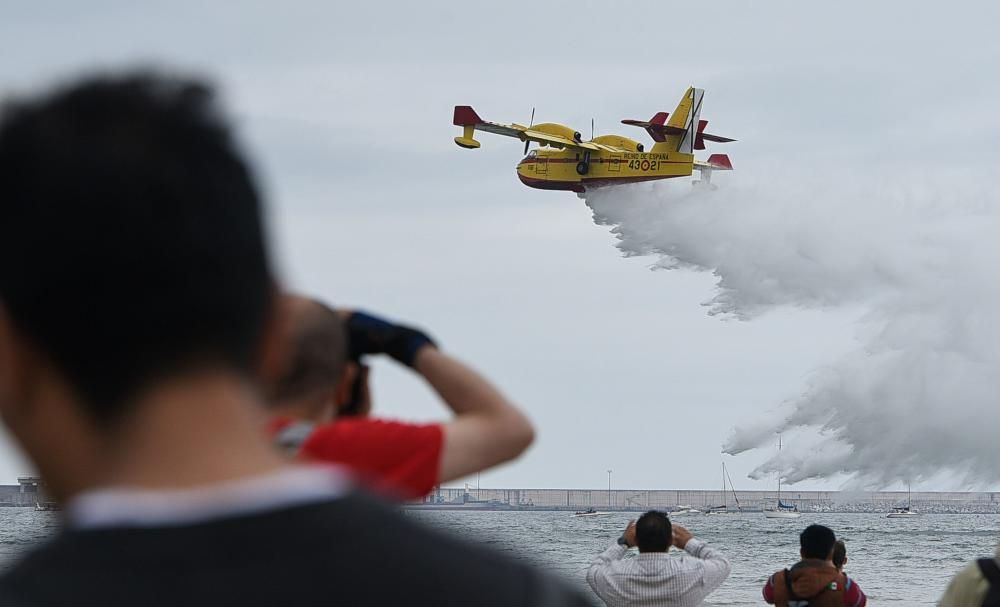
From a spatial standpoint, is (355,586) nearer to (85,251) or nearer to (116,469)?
(116,469)

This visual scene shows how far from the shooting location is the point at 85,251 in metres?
1.33

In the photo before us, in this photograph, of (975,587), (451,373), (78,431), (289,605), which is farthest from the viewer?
(975,587)

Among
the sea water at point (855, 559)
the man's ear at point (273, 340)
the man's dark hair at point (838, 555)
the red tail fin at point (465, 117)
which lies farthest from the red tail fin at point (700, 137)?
the man's ear at point (273, 340)

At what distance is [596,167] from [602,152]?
0.62 meters

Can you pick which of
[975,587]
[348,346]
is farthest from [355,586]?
[975,587]

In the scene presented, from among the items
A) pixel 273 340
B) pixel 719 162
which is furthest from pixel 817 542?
pixel 719 162

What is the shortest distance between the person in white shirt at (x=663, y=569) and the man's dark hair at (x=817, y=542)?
0.97 meters

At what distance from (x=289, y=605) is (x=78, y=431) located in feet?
0.94

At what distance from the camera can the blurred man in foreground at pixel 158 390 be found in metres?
1.29

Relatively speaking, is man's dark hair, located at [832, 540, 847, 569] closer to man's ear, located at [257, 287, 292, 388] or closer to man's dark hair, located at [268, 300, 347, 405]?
man's dark hair, located at [268, 300, 347, 405]

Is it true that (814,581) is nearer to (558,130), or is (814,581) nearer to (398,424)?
(398,424)

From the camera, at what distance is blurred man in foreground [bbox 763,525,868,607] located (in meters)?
7.89

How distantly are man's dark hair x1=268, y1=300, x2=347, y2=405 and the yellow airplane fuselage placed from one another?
48.5 metres

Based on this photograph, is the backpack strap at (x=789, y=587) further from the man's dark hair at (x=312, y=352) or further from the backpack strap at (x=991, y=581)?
the man's dark hair at (x=312, y=352)
